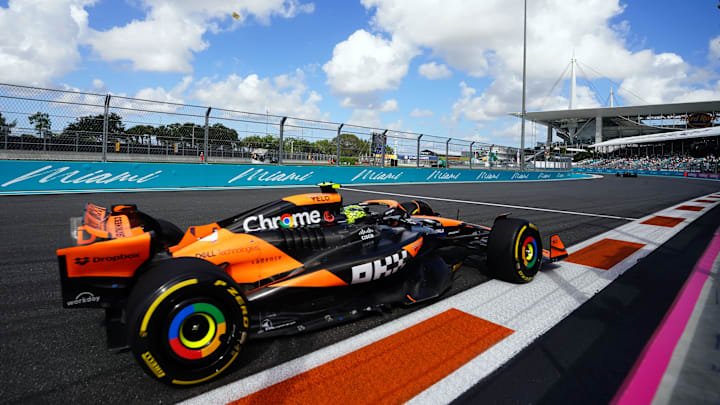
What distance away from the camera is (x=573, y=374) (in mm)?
1850

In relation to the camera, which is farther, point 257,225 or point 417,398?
point 257,225

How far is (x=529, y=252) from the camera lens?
3.30 metres

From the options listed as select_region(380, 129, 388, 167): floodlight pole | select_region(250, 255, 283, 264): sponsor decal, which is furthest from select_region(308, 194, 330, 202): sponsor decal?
select_region(380, 129, 388, 167): floodlight pole

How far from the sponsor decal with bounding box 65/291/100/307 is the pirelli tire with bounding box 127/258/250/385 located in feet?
0.77

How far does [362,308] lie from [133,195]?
327 inches

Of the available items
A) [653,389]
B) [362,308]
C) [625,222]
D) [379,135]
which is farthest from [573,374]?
[379,135]

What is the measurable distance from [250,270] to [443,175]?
55.9 feet

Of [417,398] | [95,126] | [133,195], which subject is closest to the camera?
[417,398]

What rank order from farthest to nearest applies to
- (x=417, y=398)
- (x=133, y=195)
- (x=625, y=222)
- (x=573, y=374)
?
(x=133, y=195) → (x=625, y=222) → (x=573, y=374) → (x=417, y=398)

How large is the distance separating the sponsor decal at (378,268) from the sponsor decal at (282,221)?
1.94ft

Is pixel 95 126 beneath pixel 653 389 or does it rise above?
above

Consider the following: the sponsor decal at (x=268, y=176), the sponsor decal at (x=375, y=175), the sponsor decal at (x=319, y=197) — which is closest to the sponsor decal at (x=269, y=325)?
the sponsor decal at (x=319, y=197)

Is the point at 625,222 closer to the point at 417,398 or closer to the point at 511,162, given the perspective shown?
the point at 417,398

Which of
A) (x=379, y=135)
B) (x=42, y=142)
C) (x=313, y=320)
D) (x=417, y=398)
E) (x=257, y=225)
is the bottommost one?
(x=417, y=398)
